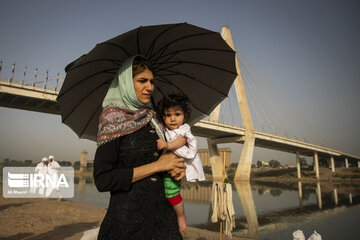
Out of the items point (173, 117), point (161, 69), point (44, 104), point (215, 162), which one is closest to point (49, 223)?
point (161, 69)

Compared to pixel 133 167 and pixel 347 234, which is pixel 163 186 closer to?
pixel 133 167

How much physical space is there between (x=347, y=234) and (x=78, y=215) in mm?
8501

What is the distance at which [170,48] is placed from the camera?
2059 mm

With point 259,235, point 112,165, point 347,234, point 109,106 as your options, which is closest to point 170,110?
point 109,106

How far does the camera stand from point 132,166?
1.32 metres

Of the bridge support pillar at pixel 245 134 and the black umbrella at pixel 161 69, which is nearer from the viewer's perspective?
the black umbrella at pixel 161 69

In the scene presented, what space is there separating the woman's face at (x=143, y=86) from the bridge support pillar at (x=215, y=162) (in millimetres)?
32360

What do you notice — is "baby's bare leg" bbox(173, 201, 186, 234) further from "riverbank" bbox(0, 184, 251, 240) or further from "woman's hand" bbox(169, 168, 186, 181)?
"riverbank" bbox(0, 184, 251, 240)

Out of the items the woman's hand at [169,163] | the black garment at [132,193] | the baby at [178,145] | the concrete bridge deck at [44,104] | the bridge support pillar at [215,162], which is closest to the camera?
the black garment at [132,193]

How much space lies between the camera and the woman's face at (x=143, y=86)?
1.47 m

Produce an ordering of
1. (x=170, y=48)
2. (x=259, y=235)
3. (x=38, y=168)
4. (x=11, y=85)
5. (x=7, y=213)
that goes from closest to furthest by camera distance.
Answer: (x=170, y=48), (x=259, y=235), (x=7, y=213), (x=38, y=168), (x=11, y=85)

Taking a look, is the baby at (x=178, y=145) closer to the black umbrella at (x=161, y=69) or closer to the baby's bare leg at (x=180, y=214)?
the baby's bare leg at (x=180, y=214)

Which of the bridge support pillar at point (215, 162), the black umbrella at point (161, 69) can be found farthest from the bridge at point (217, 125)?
the black umbrella at point (161, 69)

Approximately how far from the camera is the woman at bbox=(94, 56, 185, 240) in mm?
1236
